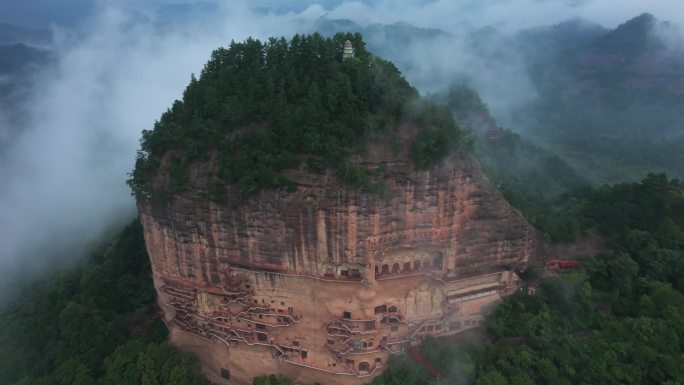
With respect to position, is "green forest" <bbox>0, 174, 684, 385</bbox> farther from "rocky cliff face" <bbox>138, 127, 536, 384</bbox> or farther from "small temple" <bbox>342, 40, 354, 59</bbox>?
"small temple" <bbox>342, 40, 354, 59</bbox>

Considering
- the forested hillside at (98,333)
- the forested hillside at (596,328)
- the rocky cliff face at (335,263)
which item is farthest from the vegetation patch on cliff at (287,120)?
the forested hillside at (596,328)

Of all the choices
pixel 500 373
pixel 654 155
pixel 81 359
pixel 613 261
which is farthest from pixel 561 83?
pixel 81 359

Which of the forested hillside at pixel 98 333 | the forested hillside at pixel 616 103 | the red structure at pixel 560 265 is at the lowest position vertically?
the forested hillside at pixel 98 333

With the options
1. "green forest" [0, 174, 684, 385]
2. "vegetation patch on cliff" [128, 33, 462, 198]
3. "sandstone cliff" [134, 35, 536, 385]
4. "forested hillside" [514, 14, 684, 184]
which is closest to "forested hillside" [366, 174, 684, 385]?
"green forest" [0, 174, 684, 385]

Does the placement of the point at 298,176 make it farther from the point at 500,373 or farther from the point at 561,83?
the point at 561,83

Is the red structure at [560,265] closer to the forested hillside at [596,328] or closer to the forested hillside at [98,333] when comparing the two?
the forested hillside at [596,328]
